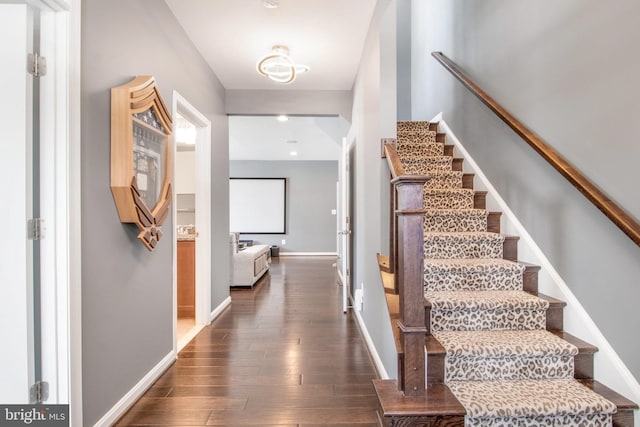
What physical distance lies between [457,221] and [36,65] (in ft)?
8.98

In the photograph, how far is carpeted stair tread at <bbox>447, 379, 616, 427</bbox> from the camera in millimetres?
1296

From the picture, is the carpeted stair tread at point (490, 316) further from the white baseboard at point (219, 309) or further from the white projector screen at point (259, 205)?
the white projector screen at point (259, 205)

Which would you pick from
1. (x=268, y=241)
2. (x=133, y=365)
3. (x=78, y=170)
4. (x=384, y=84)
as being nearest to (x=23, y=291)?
(x=78, y=170)

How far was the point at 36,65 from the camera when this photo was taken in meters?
1.32

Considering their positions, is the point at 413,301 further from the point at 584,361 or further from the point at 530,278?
the point at 530,278

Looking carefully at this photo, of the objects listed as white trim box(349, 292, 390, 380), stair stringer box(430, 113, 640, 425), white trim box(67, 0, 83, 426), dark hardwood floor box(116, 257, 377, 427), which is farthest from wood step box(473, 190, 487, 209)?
white trim box(67, 0, 83, 426)

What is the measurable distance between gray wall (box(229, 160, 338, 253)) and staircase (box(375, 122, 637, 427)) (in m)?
6.88

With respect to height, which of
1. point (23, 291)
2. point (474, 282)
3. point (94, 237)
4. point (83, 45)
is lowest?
point (474, 282)

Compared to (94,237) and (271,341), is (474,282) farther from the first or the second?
(94,237)

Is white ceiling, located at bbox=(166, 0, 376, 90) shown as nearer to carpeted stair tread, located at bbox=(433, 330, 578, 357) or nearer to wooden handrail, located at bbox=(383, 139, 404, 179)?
wooden handrail, located at bbox=(383, 139, 404, 179)

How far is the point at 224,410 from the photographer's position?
181cm

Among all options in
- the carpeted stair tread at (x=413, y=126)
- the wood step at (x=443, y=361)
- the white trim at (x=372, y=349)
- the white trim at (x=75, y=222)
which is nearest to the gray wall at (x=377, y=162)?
the white trim at (x=372, y=349)

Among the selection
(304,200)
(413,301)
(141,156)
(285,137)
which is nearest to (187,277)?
(141,156)

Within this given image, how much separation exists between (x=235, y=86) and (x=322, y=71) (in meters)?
1.19
